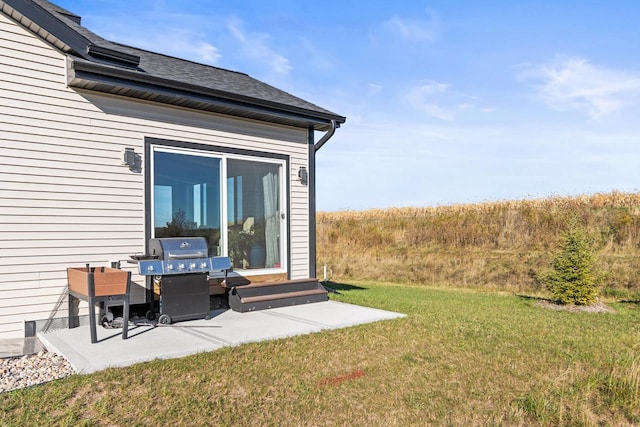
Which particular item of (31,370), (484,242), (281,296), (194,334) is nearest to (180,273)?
(194,334)

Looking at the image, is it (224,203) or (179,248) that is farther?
(224,203)

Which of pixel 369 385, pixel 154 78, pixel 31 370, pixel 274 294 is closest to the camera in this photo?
pixel 369 385

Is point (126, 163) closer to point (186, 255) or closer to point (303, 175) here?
point (186, 255)

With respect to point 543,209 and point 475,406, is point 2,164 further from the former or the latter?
point 543,209

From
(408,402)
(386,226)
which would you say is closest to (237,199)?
(408,402)

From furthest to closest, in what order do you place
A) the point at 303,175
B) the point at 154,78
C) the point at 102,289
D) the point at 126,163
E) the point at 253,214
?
the point at 303,175 → the point at 253,214 → the point at 126,163 → the point at 154,78 → the point at 102,289

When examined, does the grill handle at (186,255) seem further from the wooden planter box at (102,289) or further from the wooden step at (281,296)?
the wooden step at (281,296)

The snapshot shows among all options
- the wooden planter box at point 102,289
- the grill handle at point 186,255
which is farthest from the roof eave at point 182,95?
the wooden planter box at point 102,289

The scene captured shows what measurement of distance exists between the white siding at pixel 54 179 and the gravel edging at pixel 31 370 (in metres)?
1.03

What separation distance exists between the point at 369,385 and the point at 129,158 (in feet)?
13.1

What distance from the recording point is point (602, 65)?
10.3 m

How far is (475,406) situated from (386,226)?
52.6ft

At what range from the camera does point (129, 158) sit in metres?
5.71

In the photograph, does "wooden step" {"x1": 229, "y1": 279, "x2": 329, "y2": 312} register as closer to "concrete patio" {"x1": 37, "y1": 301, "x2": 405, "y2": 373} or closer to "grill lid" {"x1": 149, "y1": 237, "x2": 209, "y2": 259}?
"concrete patio" {"x1": 37, "y1": 301, "x2": 405, "y2": 373}
